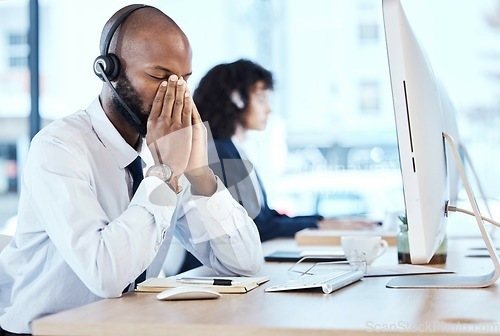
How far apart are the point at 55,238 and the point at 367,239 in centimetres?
78

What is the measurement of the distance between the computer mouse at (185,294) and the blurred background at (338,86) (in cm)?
399

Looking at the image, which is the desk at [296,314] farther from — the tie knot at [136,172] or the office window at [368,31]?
the office window at [368,31]

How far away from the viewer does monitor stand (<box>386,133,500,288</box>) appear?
4.76 ft

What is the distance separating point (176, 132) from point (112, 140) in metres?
0.17

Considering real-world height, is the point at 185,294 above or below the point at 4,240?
below

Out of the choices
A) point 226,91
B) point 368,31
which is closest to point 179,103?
point 226,91

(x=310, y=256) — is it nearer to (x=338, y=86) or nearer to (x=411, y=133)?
(x=411, y=133)

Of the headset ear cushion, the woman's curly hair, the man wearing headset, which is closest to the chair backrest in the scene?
the man wearing headset

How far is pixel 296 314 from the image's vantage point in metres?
1.20

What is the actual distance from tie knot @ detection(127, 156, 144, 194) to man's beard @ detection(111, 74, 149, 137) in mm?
65

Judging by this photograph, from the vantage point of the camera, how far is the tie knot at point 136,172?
1.73 m

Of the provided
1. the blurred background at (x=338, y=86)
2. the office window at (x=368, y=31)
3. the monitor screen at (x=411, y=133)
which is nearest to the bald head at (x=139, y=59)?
the monitor screen at (x=411, y=133)

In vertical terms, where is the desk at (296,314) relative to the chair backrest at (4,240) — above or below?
below

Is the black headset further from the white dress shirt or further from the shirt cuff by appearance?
the shirt cuff
